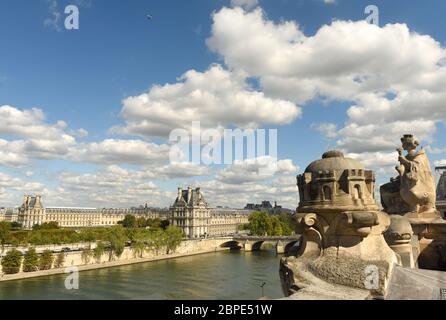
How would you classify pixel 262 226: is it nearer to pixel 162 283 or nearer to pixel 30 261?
pixel 162 283

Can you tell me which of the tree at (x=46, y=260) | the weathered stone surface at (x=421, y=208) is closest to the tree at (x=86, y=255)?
the tree at (x=46, y=260)

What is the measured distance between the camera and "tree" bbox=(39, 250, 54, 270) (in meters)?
39.7

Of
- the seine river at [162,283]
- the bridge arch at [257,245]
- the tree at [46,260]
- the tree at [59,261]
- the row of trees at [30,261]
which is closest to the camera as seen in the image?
the seine river at [162,283]

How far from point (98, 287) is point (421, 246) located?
1215 inches

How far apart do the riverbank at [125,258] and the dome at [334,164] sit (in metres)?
36.6

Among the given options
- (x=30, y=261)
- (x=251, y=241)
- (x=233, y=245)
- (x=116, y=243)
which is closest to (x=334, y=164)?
(x=30, y=261)

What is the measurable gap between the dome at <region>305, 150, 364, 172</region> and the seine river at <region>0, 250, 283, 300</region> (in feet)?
77.5

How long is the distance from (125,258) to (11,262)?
1613cm

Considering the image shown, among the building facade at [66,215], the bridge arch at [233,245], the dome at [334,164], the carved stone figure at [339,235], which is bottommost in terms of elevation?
the bridge arch at [233,245]

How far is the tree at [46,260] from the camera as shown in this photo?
39.7 metres

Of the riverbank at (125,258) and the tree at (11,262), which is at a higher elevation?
the tree at (11,262)

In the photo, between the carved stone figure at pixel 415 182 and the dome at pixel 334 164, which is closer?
the dome at pixel 334 164

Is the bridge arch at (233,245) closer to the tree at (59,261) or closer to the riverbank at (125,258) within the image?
the riverbank at (125,258)

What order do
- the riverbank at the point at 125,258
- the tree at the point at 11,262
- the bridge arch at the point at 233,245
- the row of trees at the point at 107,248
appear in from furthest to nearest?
the bridge arch at the point at 233,245 → the riverbank at the point at 125,258 → the row of trees at the point at 107,248 → the tree at the point at 11,262
